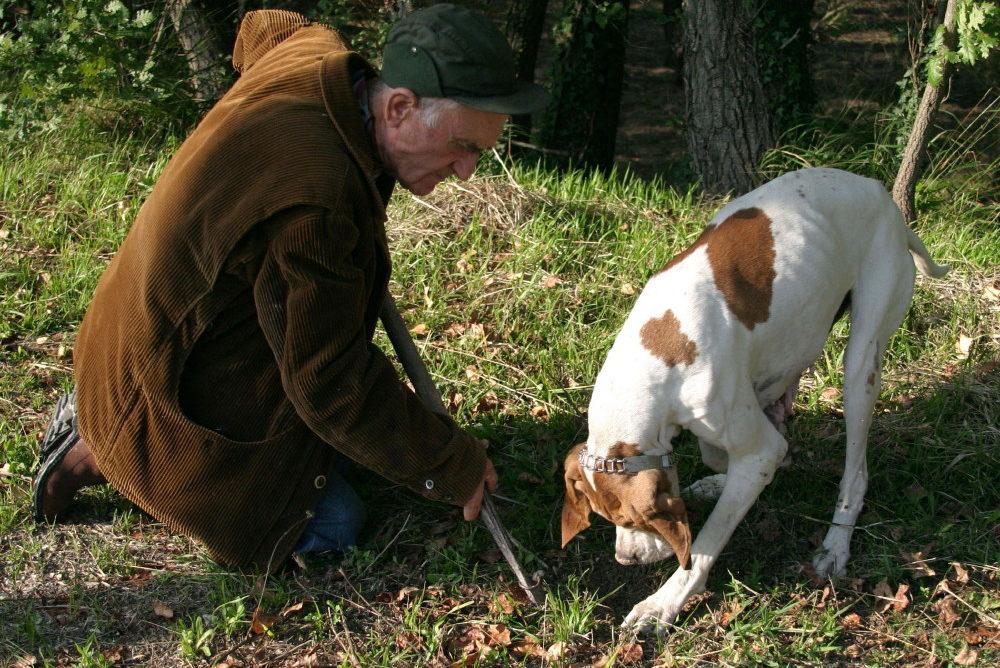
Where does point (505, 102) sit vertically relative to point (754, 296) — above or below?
above

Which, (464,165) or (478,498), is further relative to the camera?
(478,498)

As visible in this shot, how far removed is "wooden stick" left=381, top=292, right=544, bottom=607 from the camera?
330 centimetres

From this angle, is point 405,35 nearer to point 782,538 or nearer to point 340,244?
point 340,244

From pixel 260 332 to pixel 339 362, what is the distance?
0.44m

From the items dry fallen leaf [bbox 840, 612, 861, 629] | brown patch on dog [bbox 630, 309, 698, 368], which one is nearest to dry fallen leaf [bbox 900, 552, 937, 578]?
dry fallen leaf [bbox 840, 612, 861, 629]

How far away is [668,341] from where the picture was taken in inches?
122

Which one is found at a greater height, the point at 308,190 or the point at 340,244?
the point at 308,190

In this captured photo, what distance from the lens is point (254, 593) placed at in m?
3.32

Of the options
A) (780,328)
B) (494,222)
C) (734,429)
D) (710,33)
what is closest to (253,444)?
(734,429)

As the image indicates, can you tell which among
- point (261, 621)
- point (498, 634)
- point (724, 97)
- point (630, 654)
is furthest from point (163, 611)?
point (724, 97)

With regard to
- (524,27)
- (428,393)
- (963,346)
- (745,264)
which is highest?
(524,27)

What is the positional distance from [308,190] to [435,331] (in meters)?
2.23

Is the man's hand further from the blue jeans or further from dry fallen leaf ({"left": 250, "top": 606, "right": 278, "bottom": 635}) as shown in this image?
dry fallen leaf ({"left": 250, "top": 606, "right": 278, "bottom": 635})

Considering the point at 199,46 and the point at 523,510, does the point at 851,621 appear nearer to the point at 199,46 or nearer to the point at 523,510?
the point at 523,510
